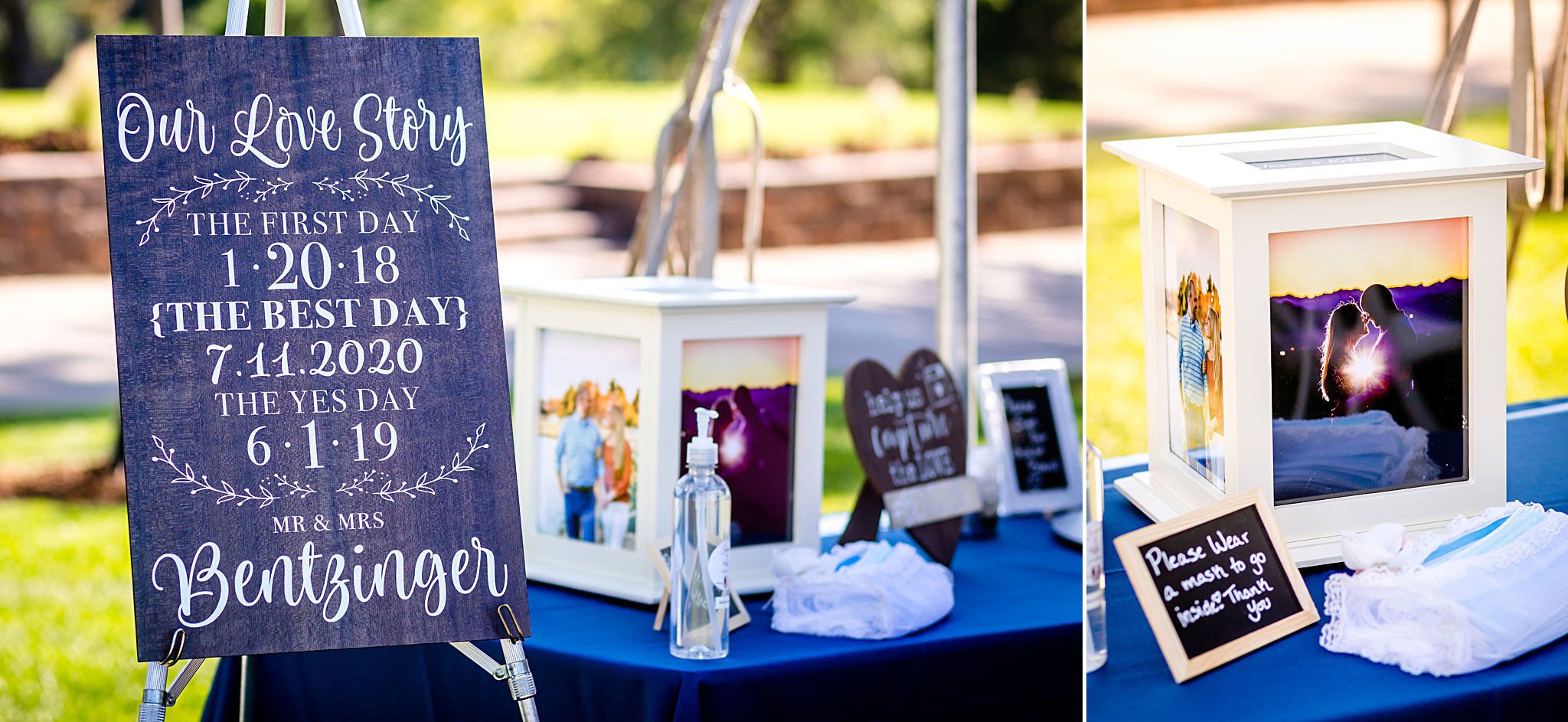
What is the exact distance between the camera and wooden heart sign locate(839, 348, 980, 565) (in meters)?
1.65

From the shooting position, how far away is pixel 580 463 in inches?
61.8

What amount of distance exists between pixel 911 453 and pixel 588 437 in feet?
1.47

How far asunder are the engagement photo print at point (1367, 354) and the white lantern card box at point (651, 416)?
0.61 m

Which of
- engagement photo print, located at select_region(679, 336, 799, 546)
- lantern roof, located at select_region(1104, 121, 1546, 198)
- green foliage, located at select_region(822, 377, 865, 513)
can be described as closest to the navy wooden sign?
engagement photo print, located at select_region(679, 336, 799, 546)

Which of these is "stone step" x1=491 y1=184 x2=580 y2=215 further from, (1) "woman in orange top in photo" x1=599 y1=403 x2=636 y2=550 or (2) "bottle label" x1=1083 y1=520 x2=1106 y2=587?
(2) "bottle label" x1=1083 y1=520 x2=1106 y2=587

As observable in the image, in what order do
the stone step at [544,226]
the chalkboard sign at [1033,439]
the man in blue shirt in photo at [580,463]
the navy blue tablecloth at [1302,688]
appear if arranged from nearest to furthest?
the navy blue tablecloth at [1302,688], the man in blue shirt in photo at [580,463], the chalkboard sign at [1033,439], the stone step at [544,226]

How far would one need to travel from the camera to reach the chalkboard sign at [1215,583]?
1035 mm

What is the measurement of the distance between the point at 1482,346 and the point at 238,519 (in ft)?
4.12

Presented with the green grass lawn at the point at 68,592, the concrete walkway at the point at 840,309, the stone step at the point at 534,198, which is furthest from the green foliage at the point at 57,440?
the stone step at the point at 534,198

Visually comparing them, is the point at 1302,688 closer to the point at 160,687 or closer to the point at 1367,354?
the point at 1367,354

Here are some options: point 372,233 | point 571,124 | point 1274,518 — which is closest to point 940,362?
point 1274,518

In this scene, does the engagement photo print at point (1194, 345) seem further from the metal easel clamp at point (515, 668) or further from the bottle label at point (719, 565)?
the metal easel clamp at point (515, 668)

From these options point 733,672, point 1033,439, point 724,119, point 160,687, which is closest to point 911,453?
point 1033,439

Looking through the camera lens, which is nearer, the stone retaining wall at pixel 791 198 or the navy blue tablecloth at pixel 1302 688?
the navy blue tablecloth at pixel 1302 688
